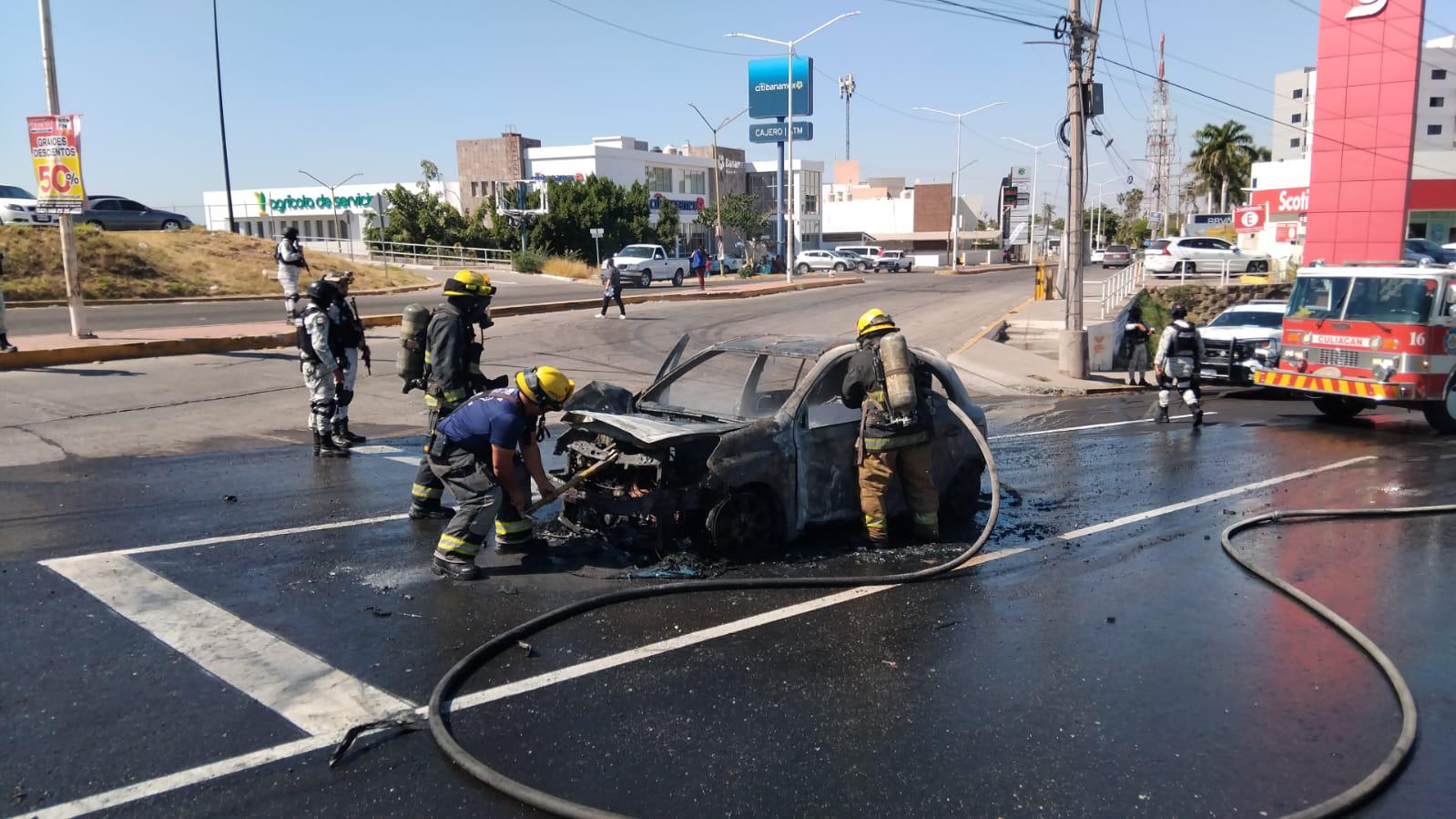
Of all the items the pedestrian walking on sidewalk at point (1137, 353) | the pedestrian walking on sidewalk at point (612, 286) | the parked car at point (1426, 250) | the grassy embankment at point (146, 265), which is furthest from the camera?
the parked car at point (1426, 250)

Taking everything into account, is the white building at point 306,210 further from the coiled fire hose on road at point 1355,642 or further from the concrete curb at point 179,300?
the coiled fire hose on road at point 1355,642

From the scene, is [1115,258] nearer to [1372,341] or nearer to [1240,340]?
[1240,340]

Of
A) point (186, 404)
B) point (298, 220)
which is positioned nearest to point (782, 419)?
point (186, 404)

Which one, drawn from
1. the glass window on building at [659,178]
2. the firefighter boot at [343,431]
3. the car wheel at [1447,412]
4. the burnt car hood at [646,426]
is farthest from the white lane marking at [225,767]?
the glass window on building at [659,178]

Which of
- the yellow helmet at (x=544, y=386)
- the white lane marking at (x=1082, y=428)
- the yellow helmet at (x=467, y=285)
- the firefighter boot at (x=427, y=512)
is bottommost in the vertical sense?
the white lane marking at (x=1082, y=428)

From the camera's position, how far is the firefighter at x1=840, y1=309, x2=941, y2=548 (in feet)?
21.9

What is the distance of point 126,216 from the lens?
1362 inches

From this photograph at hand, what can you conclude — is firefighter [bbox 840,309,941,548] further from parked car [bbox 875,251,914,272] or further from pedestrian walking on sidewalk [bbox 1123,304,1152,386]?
parked car [bbox 875,251,914,272]

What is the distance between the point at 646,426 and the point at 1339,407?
38.1ft

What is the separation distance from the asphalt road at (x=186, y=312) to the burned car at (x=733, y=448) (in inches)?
577

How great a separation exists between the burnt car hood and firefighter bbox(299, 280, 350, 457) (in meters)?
4.01

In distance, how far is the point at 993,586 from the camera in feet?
20.7

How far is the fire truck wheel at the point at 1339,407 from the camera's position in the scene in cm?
1372

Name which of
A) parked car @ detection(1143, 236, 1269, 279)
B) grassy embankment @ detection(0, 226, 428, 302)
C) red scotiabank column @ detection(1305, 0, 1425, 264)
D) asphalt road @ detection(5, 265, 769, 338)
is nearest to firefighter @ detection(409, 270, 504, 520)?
asphalt road @ detection(5, 265, 769, 338)
